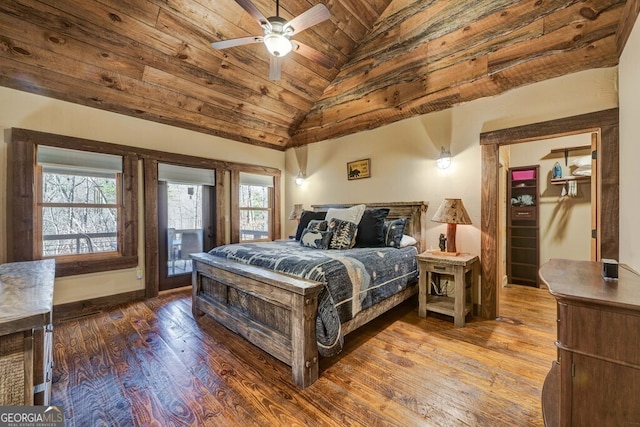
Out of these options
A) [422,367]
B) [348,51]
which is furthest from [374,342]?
[348,51]

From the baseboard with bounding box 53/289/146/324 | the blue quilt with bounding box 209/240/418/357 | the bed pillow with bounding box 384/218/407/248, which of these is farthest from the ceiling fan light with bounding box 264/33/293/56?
the baseboard with bounding box 53/289/146/324

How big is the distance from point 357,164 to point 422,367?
2955 millimetres

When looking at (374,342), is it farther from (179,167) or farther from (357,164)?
(179,167)

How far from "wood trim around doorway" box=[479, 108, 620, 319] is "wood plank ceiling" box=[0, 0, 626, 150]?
0.50 meters

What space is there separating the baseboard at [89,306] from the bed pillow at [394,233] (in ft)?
11.2

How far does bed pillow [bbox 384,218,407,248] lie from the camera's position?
311 cm

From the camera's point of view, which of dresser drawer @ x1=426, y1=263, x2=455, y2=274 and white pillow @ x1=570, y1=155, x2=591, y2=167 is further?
white pillow @ x1=570, y1=155, x2=591, y2=167

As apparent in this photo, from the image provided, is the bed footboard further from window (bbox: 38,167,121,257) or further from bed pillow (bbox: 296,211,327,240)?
window (bbox: 38,167,121,257)

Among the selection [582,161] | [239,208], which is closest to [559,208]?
[582,161]

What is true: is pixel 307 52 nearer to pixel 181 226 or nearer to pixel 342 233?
pixel 342 233

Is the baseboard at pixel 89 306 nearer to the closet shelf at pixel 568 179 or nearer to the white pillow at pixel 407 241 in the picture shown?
the white pillow at pixel 407 241

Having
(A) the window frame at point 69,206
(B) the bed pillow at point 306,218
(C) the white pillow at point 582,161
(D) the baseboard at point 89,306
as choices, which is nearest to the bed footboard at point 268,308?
(B) the bed pillow at point 306,218

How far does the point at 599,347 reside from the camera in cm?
99

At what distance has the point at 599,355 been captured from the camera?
988 millimetres
